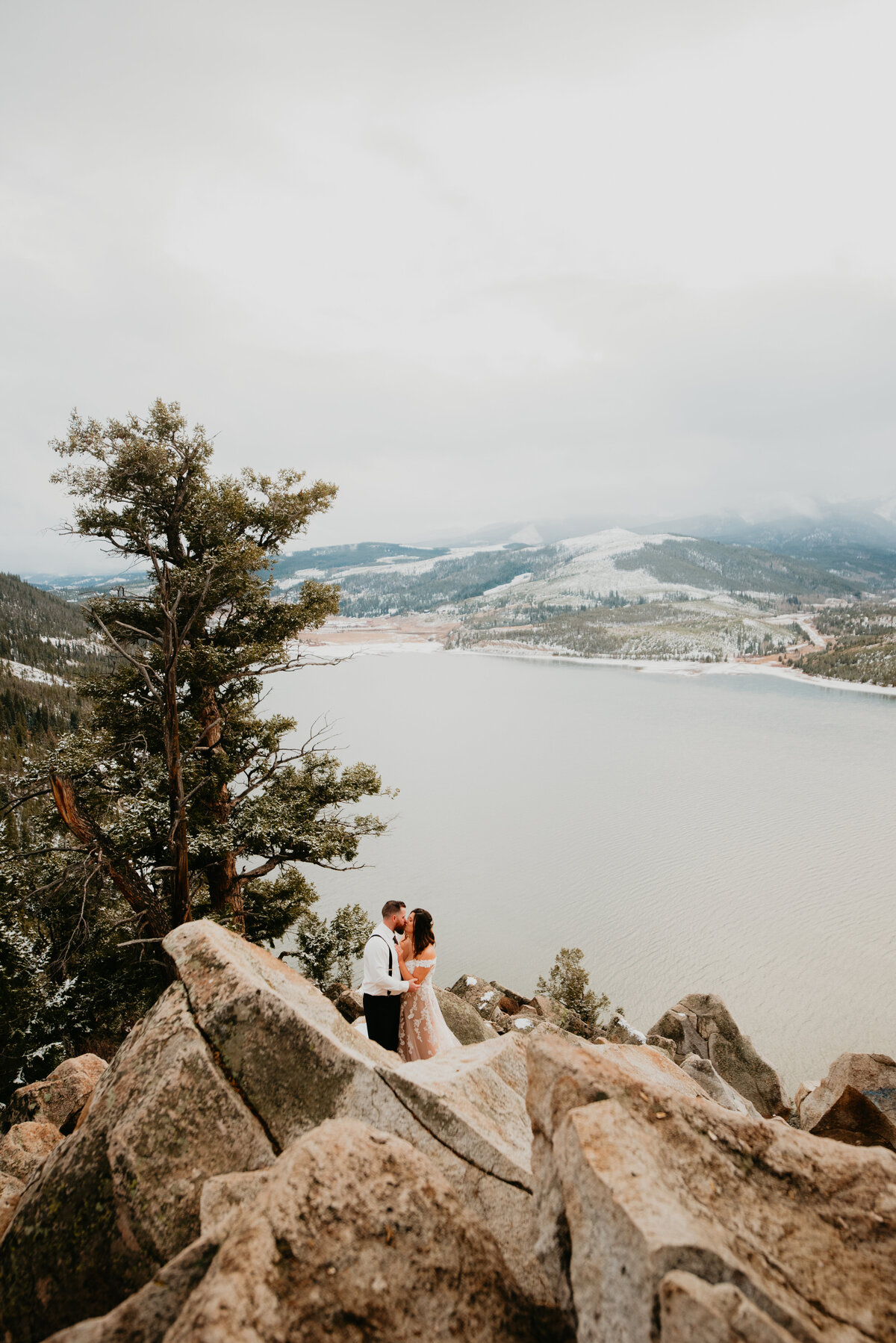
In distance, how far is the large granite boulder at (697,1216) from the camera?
2432 millimetres

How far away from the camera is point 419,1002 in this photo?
7.16 meters

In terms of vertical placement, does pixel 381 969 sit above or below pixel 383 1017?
above

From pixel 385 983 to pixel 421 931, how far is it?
82 centimetres

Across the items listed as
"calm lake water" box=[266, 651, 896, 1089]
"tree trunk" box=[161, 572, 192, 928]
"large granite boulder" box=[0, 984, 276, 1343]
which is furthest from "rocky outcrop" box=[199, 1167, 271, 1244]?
"calm lake water" box=[266, 651, 896, 1089]

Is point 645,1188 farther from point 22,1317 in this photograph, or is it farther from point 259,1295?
point 22,1317

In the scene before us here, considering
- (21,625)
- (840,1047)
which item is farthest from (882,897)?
(21,625)

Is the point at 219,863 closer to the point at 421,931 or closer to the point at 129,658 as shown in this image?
the point at 129,658

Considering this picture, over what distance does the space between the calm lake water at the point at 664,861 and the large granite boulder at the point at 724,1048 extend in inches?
208

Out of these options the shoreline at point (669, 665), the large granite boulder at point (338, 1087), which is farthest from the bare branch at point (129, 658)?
the shoreline at point (669, 665)

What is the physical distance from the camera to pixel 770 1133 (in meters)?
3.46

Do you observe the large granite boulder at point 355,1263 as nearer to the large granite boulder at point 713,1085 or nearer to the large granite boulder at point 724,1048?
the large granite boulder at point 713,1085

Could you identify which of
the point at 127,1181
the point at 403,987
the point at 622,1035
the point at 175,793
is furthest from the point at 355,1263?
the point at 622,1035

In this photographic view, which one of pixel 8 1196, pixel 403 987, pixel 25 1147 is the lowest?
pixel 25 1147

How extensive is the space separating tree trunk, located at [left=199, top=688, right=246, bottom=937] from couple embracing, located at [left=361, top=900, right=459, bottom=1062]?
197 inches
